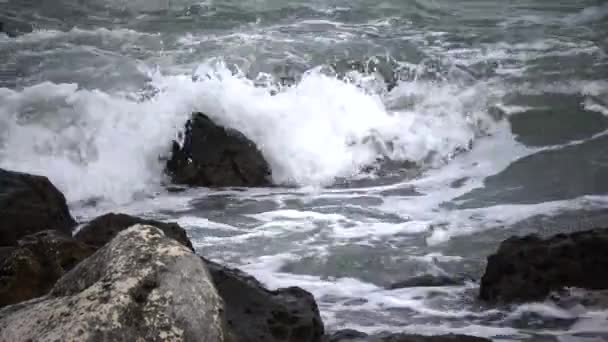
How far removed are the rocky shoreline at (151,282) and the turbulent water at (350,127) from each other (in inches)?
10.0

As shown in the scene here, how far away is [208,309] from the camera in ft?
8.87

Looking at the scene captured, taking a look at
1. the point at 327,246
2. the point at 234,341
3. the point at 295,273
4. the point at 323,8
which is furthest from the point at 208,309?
the point at 323,8

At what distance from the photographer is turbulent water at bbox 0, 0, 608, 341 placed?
5707 millimetres

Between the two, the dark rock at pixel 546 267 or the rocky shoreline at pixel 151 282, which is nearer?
the rocky shoreline at pixel 151 282

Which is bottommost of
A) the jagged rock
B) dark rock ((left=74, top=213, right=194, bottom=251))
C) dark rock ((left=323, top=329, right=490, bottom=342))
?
dark rock ((left=323, top=329, right=490, bottom=342))

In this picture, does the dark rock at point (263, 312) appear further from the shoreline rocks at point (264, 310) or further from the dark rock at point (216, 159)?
the dark rock at point (216, 159)

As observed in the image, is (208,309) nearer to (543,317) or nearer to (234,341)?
(234,341)

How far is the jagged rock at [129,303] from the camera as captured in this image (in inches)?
101

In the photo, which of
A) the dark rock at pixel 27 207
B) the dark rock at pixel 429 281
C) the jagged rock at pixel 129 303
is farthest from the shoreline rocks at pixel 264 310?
the dark rock at pixel 27 207

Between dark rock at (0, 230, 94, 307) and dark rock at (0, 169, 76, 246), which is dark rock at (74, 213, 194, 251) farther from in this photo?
dark rock at (0, 169, 76, 246)

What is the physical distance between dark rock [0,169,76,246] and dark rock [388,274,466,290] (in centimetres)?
239

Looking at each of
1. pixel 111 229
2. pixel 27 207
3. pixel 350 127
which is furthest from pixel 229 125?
pixel 111 229

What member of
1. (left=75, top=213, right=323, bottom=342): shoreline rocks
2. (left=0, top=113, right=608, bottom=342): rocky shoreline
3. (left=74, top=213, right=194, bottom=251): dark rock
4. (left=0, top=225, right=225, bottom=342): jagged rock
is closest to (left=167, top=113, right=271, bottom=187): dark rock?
(left=0, top=113, right=608, bottom=342): rocky shoreline

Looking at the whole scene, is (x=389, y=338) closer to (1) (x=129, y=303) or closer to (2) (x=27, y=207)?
(1) (x=129, y=303)
